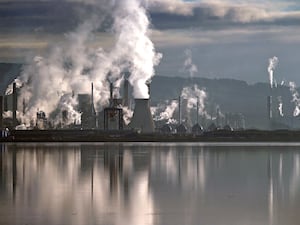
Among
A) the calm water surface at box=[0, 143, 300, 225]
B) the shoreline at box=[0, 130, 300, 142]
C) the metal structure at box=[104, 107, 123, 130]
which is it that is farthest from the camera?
the metal structure at box=[104, 107, 123, 130]

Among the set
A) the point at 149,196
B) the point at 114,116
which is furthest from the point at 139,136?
the point at 149,196

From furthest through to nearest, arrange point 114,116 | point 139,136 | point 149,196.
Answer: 1. point 114,116
2. point 139,136
3. point 149,196

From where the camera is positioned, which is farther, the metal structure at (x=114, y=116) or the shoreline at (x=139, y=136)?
the metal structure at (x=114, y=116)

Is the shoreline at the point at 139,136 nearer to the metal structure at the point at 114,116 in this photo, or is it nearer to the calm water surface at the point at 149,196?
the metal structure at the point at 114,116

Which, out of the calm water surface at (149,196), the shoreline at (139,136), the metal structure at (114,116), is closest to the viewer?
the calm water surface at (149,196)

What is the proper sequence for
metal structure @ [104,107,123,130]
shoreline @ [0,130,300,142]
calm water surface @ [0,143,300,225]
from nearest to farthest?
calm water surface @ [0,143,300,225] < shoreline @ [0,130,300,142] < metal structure @ [104,107,123,130]

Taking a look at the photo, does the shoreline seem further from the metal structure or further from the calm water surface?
the calm water surface

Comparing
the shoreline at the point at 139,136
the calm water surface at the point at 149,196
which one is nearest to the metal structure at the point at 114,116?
the shoreline at the point at 139,136

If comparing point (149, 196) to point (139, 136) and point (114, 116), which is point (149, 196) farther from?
point (114, 116)

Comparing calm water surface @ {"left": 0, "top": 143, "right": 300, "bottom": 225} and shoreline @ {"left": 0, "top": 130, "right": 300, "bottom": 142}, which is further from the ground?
calm water surface @ {"left": 0, "top": 143, "right": 300, "bottom": 225}

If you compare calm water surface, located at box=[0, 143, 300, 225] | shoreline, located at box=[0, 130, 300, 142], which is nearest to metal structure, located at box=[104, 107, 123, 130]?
shoreline, located at box=[0, 130, 300, 142]

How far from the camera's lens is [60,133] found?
127062 millimetres

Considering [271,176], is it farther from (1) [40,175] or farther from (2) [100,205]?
(2) [100,205]

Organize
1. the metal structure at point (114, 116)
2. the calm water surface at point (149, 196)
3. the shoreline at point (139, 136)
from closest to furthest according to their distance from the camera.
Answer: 1. the calm water surface at point (149, 196)
2. the shoreline at point (139, 136)
3. the metal structure at point (114, 116)
